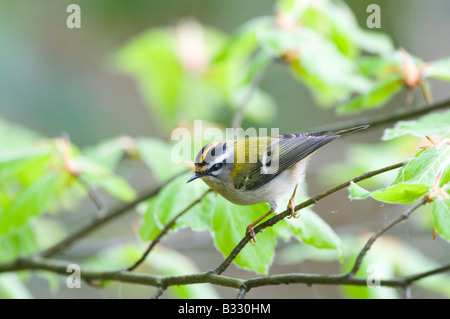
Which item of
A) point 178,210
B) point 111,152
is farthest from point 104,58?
point 178,210

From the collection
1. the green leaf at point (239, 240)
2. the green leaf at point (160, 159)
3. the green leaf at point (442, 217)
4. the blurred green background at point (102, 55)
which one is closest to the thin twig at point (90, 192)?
the green leaf at point (160, 159)

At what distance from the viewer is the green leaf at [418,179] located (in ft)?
2.42

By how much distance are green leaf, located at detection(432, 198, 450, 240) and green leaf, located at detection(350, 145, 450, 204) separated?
68 mm

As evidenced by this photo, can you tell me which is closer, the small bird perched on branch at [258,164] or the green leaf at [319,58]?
the small bird perched on branch at [258,164]

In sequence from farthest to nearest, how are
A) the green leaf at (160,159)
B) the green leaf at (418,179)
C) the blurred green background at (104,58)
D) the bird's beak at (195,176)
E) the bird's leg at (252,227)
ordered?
the blurred green background at (104,58) → the green leaf at (160,159) → the bird's beak at (195,176) → the bird's leg at (252,227) → the green leaf at (418,179)

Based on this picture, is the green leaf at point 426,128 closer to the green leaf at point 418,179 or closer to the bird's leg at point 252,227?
the green leaf at point 418,179

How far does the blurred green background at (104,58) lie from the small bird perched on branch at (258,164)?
2053 mm

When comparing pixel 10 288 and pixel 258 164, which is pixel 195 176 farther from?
pixel 10 288

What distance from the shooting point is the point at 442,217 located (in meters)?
0.83

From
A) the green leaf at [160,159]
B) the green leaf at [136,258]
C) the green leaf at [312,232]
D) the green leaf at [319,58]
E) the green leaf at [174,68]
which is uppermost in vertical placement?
the green leaf at [174,68]

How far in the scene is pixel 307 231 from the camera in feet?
3.39

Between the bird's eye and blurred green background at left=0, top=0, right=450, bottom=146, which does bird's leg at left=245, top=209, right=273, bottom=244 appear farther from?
blurred green background at left=0, top=0, right=450, bottom=146
